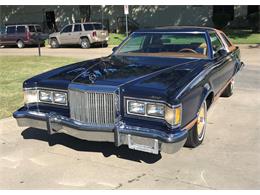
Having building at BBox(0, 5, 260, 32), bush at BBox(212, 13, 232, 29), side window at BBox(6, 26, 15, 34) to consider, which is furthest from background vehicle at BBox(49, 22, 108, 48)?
bush at BBox(212, 13, 232, 29)

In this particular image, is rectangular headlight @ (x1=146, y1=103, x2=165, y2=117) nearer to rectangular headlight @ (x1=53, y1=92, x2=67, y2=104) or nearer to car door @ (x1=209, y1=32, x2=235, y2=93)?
rectangular headlight @ (x1=53, y1=92, x2=67, y2=104)

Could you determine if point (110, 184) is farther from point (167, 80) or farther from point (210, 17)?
point (210, 17)

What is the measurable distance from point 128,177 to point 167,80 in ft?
4.07

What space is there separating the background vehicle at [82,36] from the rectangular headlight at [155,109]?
60.2 feet

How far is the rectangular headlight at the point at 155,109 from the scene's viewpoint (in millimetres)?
4082

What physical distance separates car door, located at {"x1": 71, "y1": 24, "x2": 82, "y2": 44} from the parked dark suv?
3.33m

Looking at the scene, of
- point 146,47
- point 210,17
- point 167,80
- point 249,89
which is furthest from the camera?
point 210,17

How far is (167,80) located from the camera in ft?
14.8

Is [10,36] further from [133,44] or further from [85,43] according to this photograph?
[133,44]

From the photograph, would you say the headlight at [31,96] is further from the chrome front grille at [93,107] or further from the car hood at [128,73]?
the chrome front grille at [93,107]

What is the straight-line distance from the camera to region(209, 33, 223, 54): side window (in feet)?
20.5

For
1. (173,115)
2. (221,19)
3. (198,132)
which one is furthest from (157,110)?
(221,19)

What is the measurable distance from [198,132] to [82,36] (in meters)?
18.6
